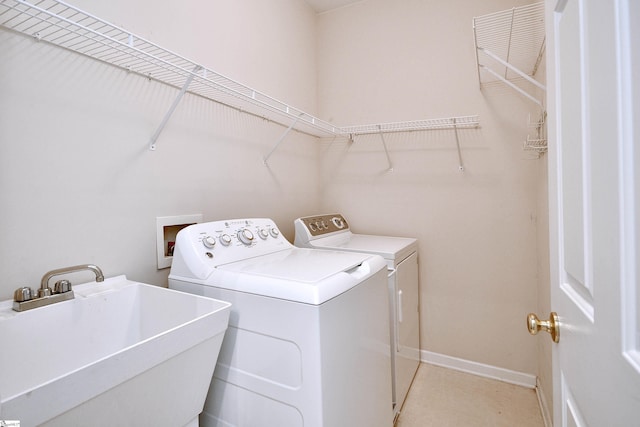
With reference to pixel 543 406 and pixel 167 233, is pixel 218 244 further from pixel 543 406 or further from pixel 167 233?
pixel 543 406

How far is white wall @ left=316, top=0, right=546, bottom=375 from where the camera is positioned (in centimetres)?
211

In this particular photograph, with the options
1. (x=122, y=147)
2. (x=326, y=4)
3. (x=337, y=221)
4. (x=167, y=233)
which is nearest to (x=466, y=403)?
(x=337, y=221)

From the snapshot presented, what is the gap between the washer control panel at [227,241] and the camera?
131 centimetres

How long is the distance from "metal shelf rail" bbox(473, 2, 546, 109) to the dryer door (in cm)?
123

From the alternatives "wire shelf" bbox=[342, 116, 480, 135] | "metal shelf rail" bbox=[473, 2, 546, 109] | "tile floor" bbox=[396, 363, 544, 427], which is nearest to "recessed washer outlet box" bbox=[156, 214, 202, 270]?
"wire shelf" bbox=[342, 116, 480, 135]

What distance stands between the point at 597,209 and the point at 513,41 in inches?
72.9

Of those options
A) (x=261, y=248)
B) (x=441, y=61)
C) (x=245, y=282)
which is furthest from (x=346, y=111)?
(x=245, y=282)

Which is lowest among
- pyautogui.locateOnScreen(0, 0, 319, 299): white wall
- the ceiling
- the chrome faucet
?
the chrome faucet

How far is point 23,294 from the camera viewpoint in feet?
3.04

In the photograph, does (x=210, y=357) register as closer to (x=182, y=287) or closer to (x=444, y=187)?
(x=182, y=287)

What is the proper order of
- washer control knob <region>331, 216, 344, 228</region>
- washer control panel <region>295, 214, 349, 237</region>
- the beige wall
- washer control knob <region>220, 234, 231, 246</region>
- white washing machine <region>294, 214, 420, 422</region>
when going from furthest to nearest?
washer control knob <region>331, 216, 344, 228</region>, washer control panel <region>295, 214, 349, 237</region>, white washing machine <region>294, 214, 420, 422</region>, washer control knob <region>220, 234, 231, 246</region>, the beige wall

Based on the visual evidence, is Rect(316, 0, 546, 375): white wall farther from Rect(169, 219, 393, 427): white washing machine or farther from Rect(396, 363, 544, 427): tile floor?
Rect(169, 219, 393, 427): white washing machine

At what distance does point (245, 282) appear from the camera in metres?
1.13

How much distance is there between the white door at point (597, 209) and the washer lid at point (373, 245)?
1.11 meters
